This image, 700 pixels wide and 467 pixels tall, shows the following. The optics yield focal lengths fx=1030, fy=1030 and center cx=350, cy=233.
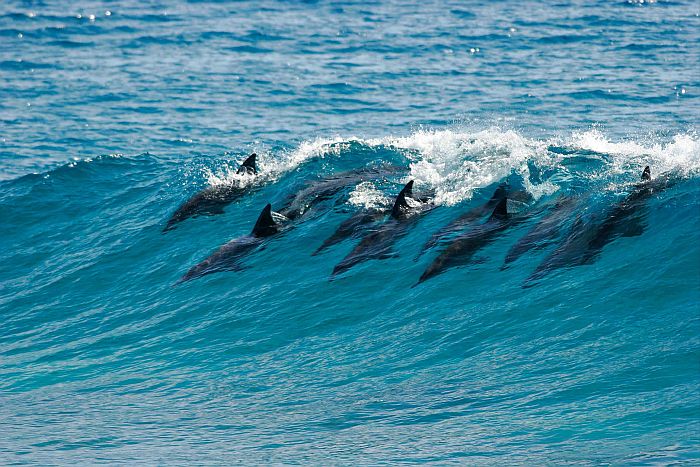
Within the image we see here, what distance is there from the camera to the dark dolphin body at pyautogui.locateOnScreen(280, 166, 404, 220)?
65.1 feet

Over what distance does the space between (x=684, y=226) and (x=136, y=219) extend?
37.1 feet

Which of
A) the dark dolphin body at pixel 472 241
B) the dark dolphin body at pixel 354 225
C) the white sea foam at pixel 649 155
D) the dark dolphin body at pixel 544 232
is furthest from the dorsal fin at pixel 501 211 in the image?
the white sea foam at pixel 649 155

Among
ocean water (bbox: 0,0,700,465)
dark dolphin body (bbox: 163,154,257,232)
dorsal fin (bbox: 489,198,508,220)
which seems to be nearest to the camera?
ocean water (bbox: 0,0,700,465)

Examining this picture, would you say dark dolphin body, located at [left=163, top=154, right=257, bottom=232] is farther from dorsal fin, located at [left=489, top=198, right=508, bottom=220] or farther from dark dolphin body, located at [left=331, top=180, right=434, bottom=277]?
dorsal fin, located at [left=489, top=198, right=508, bottom=220]

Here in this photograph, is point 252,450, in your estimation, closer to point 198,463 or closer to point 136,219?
point 198,463

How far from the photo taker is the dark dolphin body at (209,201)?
67.5 feet

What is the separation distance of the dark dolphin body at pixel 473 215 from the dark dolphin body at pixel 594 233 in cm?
200

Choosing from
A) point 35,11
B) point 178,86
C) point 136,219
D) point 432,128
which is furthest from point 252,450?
point 35,11

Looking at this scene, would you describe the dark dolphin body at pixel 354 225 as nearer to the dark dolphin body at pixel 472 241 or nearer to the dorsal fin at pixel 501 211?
the dark dolphin body at pixel 472 241

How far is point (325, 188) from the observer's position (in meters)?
20.5

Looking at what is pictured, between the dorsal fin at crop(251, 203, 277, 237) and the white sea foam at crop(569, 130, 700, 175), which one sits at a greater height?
the white sea foam at crop(569, 130, 700, 175)

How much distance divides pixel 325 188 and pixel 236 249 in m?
2.93

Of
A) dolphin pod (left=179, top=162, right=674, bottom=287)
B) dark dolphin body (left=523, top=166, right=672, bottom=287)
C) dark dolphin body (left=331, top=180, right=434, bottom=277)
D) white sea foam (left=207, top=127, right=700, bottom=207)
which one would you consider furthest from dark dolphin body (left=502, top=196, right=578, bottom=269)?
dark dolphin body (left=331, top=180, right=434, bottom=277)

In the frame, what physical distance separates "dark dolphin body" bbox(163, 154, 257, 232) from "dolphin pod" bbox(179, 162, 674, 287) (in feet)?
5.04
